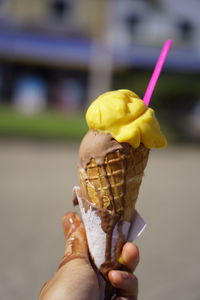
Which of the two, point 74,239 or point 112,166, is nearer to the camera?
point 112,166

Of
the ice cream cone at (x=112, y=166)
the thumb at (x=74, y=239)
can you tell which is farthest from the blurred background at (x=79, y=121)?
the ice cream cone at (x=112, y=166)

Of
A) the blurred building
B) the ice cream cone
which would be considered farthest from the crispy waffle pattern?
the blurred building

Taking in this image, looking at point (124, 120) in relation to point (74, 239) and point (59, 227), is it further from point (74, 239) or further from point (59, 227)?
point (59, 227)

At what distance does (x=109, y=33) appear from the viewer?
73.2 ft

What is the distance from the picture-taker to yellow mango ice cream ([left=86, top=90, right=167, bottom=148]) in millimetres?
1711

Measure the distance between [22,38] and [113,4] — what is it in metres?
4.66

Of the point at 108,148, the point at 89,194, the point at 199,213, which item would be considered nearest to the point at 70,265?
the point at 89,194

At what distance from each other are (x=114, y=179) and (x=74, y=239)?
31 centimetres

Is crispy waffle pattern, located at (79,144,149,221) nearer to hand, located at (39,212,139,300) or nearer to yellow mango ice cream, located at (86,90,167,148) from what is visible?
yellow mango ice cream, located at (86,90,167,148)

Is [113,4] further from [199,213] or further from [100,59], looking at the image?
[199,213]

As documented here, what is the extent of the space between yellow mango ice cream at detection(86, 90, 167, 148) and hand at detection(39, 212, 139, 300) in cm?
39

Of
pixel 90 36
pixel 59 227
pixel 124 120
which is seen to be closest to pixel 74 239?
pixel 124 120

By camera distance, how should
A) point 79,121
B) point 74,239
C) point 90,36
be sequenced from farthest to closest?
point 90,36, point 79,121, point 74,239

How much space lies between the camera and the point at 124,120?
1.73 meters
